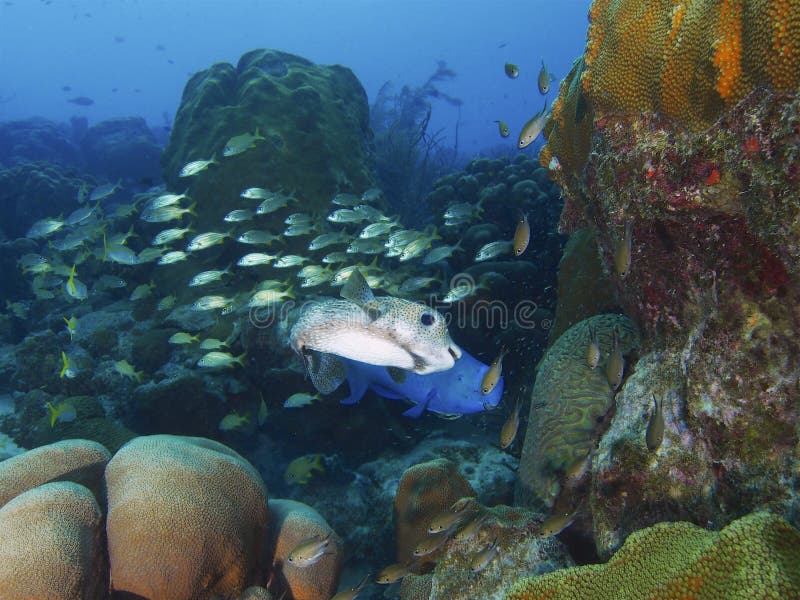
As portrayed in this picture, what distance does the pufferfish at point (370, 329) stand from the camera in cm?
247

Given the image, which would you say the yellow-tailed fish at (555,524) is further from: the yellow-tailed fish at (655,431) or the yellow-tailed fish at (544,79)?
the yellow-tailed fish at (544,79)

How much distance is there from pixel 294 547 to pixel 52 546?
5.79ft

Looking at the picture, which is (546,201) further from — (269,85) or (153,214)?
(153,214)

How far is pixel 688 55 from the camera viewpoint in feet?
8.13

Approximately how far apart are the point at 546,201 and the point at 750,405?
750 centimetres

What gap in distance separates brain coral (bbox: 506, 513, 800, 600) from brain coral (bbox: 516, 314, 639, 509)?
163 cm

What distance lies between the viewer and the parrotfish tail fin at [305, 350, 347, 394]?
277cm

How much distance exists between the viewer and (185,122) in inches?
468

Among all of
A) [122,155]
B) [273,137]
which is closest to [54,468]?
[273,137]

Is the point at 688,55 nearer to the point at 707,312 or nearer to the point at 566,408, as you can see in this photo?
the point at 707,312

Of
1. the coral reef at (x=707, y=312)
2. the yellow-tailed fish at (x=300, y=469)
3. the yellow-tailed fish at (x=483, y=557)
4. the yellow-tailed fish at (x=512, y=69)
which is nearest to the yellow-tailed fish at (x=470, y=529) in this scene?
the yellow-tailed fish at (x=483, y=557)

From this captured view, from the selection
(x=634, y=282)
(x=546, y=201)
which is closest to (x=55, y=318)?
(x=546, y=201)

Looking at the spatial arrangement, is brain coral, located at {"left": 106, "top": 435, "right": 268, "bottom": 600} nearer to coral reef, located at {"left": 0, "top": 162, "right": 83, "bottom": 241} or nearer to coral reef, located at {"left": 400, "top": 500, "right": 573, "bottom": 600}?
coral reef, located at {"left": 400, "top": 500, "right": 573, "bottom": 600}

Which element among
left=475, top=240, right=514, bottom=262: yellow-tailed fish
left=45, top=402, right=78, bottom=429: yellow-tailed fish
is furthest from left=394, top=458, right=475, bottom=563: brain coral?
left=45, top=402, right=78, bottom=429: yellow-tailed fish
